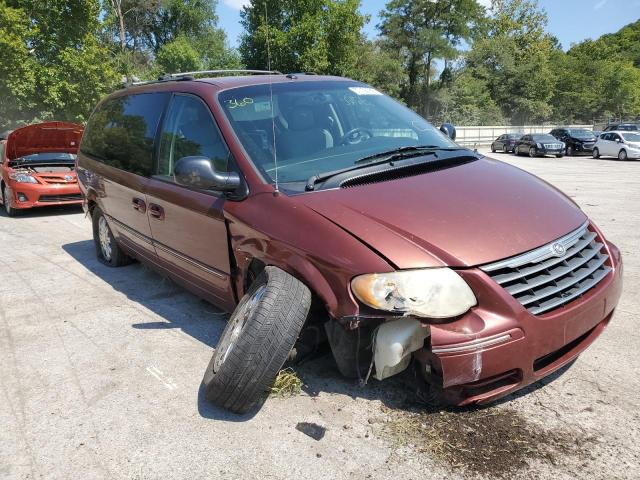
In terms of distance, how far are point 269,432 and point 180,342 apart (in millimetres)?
1380

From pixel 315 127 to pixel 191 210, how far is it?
101 centimetres

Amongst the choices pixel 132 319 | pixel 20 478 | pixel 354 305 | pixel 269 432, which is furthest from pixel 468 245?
pixel 132 319

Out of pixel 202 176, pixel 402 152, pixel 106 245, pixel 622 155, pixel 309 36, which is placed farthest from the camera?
pixel 309 36

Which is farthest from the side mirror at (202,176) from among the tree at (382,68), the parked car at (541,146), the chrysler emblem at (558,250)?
the tree at (382,68)

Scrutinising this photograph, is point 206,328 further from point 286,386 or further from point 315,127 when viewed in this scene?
point 315,127

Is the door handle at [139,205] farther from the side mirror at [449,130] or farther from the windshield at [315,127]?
the side mirror at [449,130]

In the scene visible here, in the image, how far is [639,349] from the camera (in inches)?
131

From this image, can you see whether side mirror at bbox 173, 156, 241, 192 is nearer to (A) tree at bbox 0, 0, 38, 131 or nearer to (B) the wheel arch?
(B) the wheel arch

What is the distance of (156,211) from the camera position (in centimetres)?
405

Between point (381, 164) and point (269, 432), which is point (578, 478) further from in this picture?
point (381, 164)

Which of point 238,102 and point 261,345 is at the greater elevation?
point 238,102

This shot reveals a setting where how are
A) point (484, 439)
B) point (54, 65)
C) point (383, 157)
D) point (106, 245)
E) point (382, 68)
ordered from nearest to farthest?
point (484, 439) < point (383, 157) < point (106, 245) < point (54, 65) < point (382, 68)

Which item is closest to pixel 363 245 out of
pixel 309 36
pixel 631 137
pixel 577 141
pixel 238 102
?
pixel 238 102

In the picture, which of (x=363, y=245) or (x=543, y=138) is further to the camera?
(x=543, y=138)
